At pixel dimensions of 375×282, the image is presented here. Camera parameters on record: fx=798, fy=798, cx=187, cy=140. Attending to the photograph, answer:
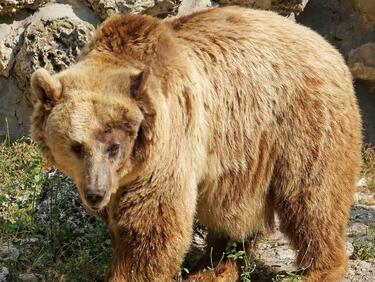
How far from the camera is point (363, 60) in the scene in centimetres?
941

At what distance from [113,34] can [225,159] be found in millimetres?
1194

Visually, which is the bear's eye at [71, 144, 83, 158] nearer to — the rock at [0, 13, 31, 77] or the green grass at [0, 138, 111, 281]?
the green grass at [0, 138, 111, 281]

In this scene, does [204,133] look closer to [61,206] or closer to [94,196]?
[94,196]

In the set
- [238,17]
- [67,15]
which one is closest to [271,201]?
[238,17]

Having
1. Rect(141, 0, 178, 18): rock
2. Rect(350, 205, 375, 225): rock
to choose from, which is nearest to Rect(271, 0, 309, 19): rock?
Rect(141, 0, 178, 18): rock

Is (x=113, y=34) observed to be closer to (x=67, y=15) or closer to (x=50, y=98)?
(x=50, y=98)

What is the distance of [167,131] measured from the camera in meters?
5.16

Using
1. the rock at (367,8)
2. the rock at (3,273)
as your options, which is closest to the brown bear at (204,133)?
the rock at (3,273)

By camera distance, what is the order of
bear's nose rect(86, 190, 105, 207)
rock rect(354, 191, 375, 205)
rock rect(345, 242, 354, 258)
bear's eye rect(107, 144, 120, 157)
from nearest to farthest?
bear's nose rect(86, 190, 105, 207) → bear's eye rect(107, 144, 120, 157) → rock rect(345, 242, 354, 258) → rock rect(354, 191, 375, 205)

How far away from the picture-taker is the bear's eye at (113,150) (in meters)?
4.90

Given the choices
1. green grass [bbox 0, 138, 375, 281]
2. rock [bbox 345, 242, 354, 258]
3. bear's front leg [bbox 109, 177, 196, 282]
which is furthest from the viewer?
rock [bbox 345, 242, 354, 258]

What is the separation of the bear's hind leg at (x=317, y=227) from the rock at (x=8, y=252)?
2052mm

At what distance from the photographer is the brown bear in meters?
4.96

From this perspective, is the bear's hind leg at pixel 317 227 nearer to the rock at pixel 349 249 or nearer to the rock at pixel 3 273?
the rock at pixel 349 249
